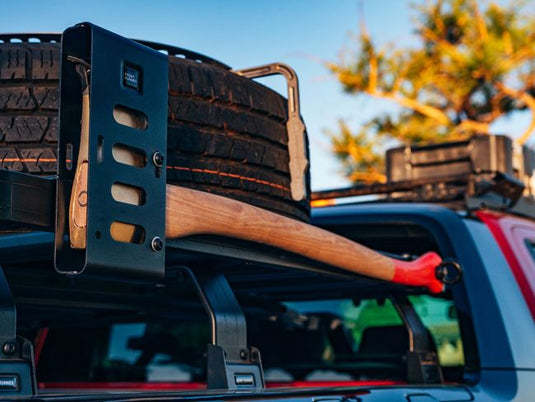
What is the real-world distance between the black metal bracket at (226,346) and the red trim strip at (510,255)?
1.32m

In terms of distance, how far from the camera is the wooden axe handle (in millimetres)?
2037

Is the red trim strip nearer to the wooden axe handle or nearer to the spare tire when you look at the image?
the wooden axe handle

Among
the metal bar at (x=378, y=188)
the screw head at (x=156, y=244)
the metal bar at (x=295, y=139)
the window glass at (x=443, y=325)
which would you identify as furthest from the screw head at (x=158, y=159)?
the metal bar at (x=378, y=188)

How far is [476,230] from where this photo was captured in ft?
11.6

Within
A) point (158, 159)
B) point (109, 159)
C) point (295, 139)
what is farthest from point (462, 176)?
point (109, 159)

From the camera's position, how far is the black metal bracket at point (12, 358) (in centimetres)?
191

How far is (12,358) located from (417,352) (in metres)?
1.73

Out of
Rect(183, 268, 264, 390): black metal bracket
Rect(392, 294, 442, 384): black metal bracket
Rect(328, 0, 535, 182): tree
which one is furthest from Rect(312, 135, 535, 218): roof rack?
Rect(328, 0, 535, 182): tree

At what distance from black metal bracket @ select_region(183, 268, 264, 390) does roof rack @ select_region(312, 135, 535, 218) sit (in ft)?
5.41

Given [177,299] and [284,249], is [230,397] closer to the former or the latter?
[284,249]

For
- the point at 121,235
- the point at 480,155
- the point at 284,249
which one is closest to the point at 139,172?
the point at 121,235

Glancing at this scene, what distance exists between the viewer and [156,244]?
1.94 meters

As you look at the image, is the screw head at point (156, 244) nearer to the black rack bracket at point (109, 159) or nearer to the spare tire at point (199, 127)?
the black rack bracket at point (109, 159)

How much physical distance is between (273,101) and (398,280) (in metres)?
0.75
